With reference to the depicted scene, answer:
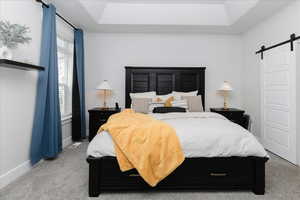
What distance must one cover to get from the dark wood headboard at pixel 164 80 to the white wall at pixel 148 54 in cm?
27

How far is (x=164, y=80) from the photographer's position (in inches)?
170

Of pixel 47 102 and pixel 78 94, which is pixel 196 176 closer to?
pixel 47 102

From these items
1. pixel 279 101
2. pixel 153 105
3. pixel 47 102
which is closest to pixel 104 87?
pixel 153 105

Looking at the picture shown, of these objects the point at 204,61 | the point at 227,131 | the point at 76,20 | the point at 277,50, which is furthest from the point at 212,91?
the point at 76,20

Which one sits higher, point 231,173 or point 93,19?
point 93,19

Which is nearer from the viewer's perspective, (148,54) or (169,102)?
(169,102)

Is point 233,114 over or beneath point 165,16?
beneath

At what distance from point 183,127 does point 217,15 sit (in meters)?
2.96

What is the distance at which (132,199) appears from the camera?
192 cm

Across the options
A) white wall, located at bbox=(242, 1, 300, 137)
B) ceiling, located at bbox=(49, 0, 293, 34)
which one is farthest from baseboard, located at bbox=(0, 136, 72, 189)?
white wall, located at bbox=(242, 1, 300, 137)

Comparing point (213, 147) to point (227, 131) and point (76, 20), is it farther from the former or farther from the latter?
point (76, 20)

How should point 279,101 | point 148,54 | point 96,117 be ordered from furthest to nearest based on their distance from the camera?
1. point 148,54
2. point 96,117
3. point 279,101

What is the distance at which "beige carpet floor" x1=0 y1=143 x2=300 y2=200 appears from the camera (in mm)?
1960

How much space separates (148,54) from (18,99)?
286 centimetres
